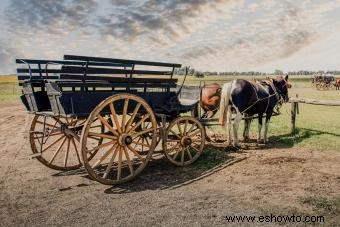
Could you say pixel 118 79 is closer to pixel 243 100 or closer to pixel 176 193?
pixel 176 193

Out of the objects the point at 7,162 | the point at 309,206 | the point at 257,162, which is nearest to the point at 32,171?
the point at 7,162

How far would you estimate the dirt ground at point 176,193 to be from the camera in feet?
17.7

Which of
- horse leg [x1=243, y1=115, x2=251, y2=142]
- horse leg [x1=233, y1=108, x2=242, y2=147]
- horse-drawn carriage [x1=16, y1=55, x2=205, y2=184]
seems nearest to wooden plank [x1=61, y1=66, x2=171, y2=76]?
horse-drawn carriage [x1=16, y1=55, x2=205, y2=184]

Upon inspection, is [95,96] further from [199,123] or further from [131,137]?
[199,123]

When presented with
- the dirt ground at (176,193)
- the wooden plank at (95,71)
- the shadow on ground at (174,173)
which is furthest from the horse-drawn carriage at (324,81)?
the wooden plank at (95,71)

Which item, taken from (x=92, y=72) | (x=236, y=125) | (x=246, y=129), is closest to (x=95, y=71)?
(x=92, y=72)

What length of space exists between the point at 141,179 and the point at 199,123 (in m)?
2.08

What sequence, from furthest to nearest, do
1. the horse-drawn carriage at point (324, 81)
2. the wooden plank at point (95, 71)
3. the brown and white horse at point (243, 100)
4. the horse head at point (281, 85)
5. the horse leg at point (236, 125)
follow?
the horse-drawn carriage at point (324, 81), the horse head at point (281, 85), the brown and white horse at point (243, 100), the horse leg at point (236, 125), the wooden plank at point (95, 71)

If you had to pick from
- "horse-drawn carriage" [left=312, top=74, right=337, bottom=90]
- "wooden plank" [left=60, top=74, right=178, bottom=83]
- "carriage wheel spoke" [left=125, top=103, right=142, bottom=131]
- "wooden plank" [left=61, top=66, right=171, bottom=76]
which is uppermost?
"horse-drawn carriage" [left=312, top=74, right=337, bottom=90]

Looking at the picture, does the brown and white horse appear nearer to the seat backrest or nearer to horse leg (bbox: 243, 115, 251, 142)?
horse leg (bbox: 243, 115, 251, 142)

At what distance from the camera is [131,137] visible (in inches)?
274

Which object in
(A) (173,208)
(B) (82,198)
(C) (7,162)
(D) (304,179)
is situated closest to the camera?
(A) (173,208)

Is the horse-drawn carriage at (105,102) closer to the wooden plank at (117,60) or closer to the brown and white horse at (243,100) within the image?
the wooden plank at (117,60)

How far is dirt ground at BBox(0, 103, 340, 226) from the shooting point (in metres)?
5.38
